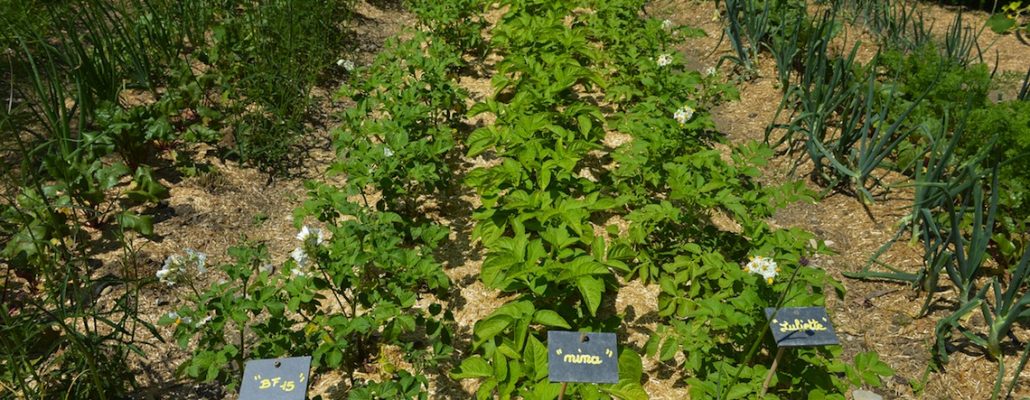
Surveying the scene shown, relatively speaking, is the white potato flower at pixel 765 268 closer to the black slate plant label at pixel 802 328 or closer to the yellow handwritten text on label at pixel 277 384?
the black slate plant label at pixel 802 328

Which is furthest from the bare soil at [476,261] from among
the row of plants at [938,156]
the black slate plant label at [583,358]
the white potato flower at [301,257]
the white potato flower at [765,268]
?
the black slate plant label at [583,358]

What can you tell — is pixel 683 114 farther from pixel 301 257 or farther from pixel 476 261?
pixel 301 257

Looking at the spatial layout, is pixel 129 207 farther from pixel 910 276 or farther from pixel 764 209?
pixel 910 276

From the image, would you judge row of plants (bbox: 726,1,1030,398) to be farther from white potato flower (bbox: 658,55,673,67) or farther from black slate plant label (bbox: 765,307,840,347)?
black slate plant label (bbox: 765,307,840,347)

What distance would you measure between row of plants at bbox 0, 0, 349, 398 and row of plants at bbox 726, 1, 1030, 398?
2.57m

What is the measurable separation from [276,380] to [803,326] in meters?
1.36

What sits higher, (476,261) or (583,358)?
(583,358)

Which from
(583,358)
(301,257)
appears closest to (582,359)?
(583,358)

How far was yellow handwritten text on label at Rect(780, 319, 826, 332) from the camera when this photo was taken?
74.2 inches

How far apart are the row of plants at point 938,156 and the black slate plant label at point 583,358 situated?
132 centimetres

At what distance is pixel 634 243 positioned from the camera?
9.87 ft

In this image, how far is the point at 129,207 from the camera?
10.2 ft

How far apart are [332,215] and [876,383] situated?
1.90m

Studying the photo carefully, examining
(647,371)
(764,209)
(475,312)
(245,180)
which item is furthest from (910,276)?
(245,180)
